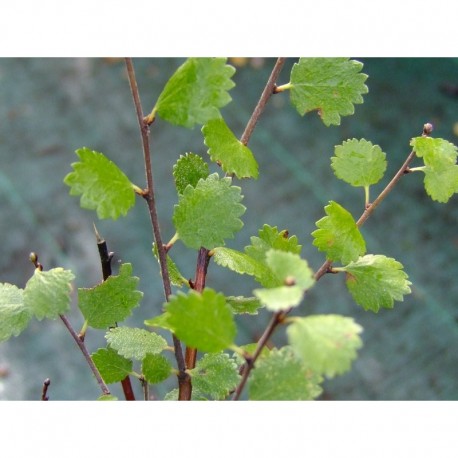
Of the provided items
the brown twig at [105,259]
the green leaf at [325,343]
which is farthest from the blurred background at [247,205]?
the green leaf at [325,343]

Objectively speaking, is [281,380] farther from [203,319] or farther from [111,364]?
[111,364]

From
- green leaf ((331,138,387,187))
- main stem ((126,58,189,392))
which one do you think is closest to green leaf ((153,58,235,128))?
main stem ((126,58,189,392))

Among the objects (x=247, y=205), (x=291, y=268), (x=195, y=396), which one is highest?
(x=247, y=205)

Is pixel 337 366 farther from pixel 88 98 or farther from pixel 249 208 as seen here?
pixel 88 98

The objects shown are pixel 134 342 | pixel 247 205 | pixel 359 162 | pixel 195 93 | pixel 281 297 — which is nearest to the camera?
pixel 281 297

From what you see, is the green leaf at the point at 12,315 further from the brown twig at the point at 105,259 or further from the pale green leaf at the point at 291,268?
the pale green leaf at the point at 291,268

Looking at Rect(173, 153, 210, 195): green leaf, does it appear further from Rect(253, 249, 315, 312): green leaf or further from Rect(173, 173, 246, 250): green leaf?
Rect(253, 249, 315, 312): green leaf

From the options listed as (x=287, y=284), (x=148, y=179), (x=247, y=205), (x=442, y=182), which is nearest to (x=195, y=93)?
(x=148, y=179)
